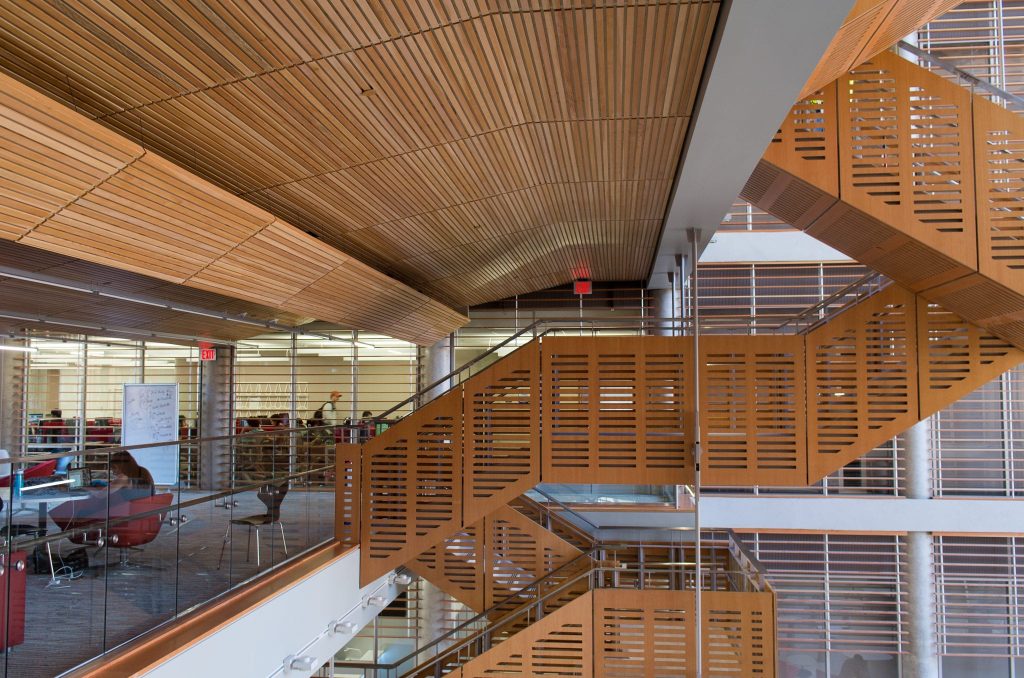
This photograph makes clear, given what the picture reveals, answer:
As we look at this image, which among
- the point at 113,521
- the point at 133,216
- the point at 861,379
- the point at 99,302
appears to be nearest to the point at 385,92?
the point at 133,216

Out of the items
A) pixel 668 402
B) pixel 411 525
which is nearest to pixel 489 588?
pixel 411 525

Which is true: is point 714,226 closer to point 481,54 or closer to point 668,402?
point 668,402

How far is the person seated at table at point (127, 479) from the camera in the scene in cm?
498

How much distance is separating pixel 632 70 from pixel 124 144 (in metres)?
3.34

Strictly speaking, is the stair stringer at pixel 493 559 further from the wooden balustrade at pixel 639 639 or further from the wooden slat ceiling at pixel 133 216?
the wooden slat ceiling at pixel 133 216

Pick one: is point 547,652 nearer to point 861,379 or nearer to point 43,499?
point 861,379

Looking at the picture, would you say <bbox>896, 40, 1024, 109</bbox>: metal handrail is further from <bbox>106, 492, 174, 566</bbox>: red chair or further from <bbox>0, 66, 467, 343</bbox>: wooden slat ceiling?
<bbox>106, 492, 174, 566</bbox>: red chair

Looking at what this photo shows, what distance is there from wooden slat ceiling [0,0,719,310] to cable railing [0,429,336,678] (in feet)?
6.63

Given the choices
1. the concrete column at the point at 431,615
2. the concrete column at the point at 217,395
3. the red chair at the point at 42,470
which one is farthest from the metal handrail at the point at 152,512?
the concrete column at the point at 431,615

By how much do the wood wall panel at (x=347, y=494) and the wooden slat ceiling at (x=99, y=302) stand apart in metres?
3.04

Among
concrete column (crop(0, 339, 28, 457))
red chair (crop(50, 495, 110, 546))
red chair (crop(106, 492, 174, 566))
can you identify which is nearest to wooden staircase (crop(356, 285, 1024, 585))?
red chair (crop(106, 492, 174, 566))

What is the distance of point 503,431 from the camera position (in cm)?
936

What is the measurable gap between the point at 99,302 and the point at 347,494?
158 inches

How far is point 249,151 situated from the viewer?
583 cm
